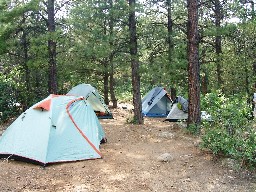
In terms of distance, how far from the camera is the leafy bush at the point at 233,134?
6.91 metres

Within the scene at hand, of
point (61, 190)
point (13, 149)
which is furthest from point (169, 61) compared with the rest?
point (61, 190)

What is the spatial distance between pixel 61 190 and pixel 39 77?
12.2 metres

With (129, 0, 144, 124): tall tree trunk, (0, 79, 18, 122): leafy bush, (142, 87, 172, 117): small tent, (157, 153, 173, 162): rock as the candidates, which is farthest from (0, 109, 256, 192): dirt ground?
(142, 87, 172, 117): small tent

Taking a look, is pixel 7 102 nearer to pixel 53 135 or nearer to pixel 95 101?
pixel 95 101

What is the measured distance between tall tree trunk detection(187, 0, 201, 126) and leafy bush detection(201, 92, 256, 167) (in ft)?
7.02

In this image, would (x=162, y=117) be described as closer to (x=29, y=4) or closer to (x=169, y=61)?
(x=169, y=61)

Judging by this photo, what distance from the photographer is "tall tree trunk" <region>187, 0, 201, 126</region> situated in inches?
398

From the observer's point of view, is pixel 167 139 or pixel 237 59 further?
pixel 237 59

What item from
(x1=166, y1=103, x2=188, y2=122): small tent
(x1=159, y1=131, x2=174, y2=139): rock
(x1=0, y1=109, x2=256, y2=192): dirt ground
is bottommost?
(x1=0, y1=109, x2=256, y2=192): dirt ground

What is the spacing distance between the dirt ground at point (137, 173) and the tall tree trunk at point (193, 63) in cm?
152

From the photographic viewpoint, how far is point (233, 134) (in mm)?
7613

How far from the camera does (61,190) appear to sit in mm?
6156

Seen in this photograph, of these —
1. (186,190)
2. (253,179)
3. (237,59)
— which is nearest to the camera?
(186,190)

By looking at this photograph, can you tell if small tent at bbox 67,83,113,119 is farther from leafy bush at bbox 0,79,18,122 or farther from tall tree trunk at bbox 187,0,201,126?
tall tree trunk at bbox 187,0,201,126
